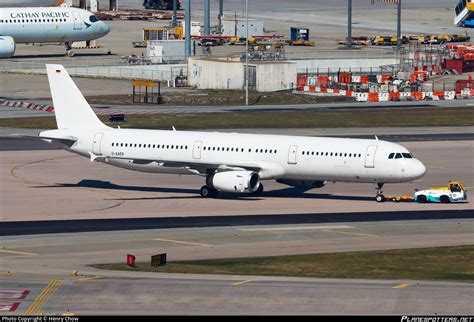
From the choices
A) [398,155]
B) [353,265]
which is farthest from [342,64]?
[353,265]

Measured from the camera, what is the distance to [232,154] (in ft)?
278

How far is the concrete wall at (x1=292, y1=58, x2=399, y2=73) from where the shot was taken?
180 metres

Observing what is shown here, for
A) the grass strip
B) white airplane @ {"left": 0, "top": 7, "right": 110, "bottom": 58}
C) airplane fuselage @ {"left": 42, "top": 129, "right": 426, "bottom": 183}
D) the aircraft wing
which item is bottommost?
the grass strip

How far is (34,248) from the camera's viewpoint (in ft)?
218

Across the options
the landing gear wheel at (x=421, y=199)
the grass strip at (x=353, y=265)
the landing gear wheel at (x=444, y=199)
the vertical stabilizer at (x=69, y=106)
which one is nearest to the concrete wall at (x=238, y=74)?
the vertical stabilizer at (x=69, y=106)

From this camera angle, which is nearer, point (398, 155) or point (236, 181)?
point (398, 155)

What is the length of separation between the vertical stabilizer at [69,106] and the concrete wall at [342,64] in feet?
302

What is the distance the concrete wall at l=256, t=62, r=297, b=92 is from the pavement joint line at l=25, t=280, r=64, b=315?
328 feet

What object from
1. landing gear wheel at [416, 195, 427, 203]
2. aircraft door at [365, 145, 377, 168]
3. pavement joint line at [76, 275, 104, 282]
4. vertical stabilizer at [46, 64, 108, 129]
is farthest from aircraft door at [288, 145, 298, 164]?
pavement joint line at [76, 275, 104, 282]

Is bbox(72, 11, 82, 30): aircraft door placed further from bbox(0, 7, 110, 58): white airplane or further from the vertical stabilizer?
the vertical stabilizer

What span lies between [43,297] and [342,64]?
133304 millimetres

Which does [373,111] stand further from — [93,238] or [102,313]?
[102,313]

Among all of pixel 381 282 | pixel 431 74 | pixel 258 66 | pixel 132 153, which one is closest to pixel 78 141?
pixel 132 153

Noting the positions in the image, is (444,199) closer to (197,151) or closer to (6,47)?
(197,151)
